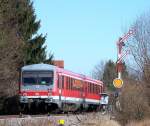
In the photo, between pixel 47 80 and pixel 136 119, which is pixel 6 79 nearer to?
pixel 47 80

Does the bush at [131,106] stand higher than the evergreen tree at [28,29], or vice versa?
the evergreen tree at [28,29]

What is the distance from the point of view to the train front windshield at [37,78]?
36.8 m

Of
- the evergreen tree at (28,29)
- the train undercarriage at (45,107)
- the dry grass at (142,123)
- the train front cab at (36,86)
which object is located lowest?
the dry grass at (142,123)

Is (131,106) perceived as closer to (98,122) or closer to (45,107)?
(45,107)

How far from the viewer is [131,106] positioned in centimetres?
3672

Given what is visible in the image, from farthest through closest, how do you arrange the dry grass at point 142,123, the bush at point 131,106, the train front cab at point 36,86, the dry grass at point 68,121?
the bush at point 131,106 → the train front cab at point 36,86 → the dry grass at point 142,123 → the dry grass at point 68,121

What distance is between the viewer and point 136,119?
36.4 m

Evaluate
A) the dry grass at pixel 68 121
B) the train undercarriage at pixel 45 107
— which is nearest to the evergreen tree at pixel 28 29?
the train undercarriage at pixel 45 107

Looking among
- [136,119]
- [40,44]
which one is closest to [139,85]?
[136,119]

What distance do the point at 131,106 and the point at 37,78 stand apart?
6586 millimetres

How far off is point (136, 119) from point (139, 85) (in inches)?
165

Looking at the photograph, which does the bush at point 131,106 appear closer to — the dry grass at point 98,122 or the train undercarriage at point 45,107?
the dry grass at point 98,122

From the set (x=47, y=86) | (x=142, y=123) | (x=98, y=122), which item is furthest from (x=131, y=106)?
(x=98, y=122)

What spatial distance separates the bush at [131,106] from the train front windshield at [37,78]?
496 centimetres
